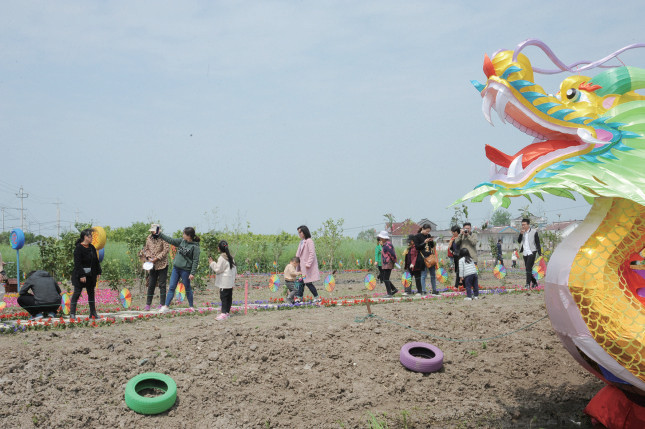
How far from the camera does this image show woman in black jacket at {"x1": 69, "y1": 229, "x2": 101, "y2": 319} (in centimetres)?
898

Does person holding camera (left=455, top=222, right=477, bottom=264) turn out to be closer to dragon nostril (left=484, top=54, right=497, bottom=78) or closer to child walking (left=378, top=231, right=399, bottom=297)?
child walking (left=378, top=231, right=399, bottom=297)

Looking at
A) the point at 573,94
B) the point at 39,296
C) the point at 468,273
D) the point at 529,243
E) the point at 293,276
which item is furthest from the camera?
the point at 529,243

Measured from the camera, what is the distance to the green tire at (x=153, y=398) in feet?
17.3

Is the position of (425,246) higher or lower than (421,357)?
higher

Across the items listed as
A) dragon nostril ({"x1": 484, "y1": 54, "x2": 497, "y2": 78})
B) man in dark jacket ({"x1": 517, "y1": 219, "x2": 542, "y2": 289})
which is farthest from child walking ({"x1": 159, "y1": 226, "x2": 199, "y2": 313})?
man in dark jacket ({"x1": 517, "y1": 219, "x2": 542, "y2": 289})

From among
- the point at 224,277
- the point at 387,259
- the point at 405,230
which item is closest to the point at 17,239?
the point at 224,277

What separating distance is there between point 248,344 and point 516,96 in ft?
14.1

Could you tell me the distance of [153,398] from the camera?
5.34 meters

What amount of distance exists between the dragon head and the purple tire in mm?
2700

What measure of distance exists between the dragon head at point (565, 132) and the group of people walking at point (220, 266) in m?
5.49

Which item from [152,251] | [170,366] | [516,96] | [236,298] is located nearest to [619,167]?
[516,96]

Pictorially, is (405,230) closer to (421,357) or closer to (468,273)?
(468,273)

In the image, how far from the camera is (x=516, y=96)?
173 inches

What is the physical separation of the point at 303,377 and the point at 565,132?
3.84 metres
